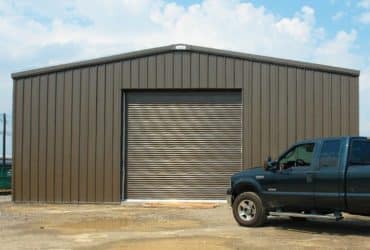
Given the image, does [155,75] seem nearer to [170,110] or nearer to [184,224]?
[170,110]

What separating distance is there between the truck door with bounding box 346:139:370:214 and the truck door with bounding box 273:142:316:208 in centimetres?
92

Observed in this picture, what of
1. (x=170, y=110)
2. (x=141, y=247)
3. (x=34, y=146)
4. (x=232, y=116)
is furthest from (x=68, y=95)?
(x=141, y=247)

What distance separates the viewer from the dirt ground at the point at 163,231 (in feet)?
37.7

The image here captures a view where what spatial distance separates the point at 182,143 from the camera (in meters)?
21.1

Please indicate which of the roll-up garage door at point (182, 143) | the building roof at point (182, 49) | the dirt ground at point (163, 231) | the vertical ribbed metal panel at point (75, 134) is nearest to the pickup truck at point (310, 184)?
the dirt ground at point (163, 231)

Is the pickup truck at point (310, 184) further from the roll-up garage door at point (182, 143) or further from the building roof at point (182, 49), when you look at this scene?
the building roof at point (182, 49)

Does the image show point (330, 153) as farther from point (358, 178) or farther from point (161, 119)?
point (161, 119)

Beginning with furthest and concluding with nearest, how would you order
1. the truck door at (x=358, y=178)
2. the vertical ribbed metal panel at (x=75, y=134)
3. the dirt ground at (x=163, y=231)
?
the vertical ribbed metal panel at (x=75, y=134) → the truck door at (x=358, y=178) → the dirt ground at (x=163, y=231)

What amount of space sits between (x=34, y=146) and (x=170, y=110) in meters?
4.87

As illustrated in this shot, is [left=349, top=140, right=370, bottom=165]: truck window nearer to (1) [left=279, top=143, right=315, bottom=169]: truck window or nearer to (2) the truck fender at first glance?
(1) [left=279, top=143, right=315, bottom=169]: truck window

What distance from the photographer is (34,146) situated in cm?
2109

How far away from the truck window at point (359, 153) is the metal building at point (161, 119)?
7683 mm

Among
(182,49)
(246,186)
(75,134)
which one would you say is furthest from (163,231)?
(182,49)

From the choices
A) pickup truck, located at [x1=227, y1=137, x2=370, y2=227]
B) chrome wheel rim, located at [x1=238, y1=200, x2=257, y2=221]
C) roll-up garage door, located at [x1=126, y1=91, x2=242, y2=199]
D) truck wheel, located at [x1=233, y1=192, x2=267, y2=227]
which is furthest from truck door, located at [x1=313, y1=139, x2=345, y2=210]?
roll-up garage door, located at [x1=126, y1=91, x2=242, y2=199]
